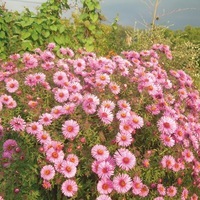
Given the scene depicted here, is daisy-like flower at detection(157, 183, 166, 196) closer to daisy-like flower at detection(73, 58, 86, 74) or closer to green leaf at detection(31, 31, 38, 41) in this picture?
daisy-like flower at detection(73, 58, 86, 74)

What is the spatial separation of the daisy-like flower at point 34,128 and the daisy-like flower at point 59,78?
621 mm

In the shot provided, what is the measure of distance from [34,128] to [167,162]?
113 centimetres

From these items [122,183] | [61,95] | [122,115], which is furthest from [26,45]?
[122,183]

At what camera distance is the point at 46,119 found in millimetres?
3914

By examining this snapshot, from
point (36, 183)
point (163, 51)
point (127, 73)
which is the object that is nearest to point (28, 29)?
point (163, 51)

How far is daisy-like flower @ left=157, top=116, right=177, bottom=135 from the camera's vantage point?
4.00m

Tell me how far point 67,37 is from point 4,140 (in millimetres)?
5092

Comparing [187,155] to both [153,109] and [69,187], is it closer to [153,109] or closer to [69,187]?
[153,109]

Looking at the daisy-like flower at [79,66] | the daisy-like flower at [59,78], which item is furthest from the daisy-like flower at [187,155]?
the daisy-like flower at [79,66]

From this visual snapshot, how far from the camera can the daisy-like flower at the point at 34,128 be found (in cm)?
386

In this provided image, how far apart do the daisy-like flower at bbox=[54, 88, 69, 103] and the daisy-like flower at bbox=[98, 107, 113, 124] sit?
16.2 inches

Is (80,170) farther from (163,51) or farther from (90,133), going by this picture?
(163,51)

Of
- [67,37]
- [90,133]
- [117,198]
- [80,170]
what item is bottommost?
[67,37]

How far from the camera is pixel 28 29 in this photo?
9.01 metres
